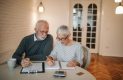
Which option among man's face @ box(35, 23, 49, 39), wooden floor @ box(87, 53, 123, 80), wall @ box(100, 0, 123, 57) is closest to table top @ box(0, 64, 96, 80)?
man's face @ box(35, 23, 49, 39)

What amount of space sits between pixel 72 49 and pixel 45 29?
488 millimetres

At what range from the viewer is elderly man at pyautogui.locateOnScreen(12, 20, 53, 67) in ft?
7.79

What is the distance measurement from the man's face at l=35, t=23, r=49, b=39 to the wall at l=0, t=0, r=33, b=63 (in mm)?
1314

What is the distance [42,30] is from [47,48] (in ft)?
0.90

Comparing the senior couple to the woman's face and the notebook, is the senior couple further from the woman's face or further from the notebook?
the notebook

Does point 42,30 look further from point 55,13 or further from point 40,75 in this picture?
point 55,13

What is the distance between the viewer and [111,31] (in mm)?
6477

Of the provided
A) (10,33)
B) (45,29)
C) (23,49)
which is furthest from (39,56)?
(10,33)

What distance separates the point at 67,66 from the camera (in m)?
1.86

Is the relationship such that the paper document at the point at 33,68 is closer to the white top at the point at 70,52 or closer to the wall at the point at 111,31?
the white top at the point at 70,52

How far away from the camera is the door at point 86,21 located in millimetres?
6863

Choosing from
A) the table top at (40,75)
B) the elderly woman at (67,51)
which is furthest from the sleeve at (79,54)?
the table top at (40,75)

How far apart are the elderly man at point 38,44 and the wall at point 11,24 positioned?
121 centimetres

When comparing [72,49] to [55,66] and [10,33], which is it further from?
[10,33]
